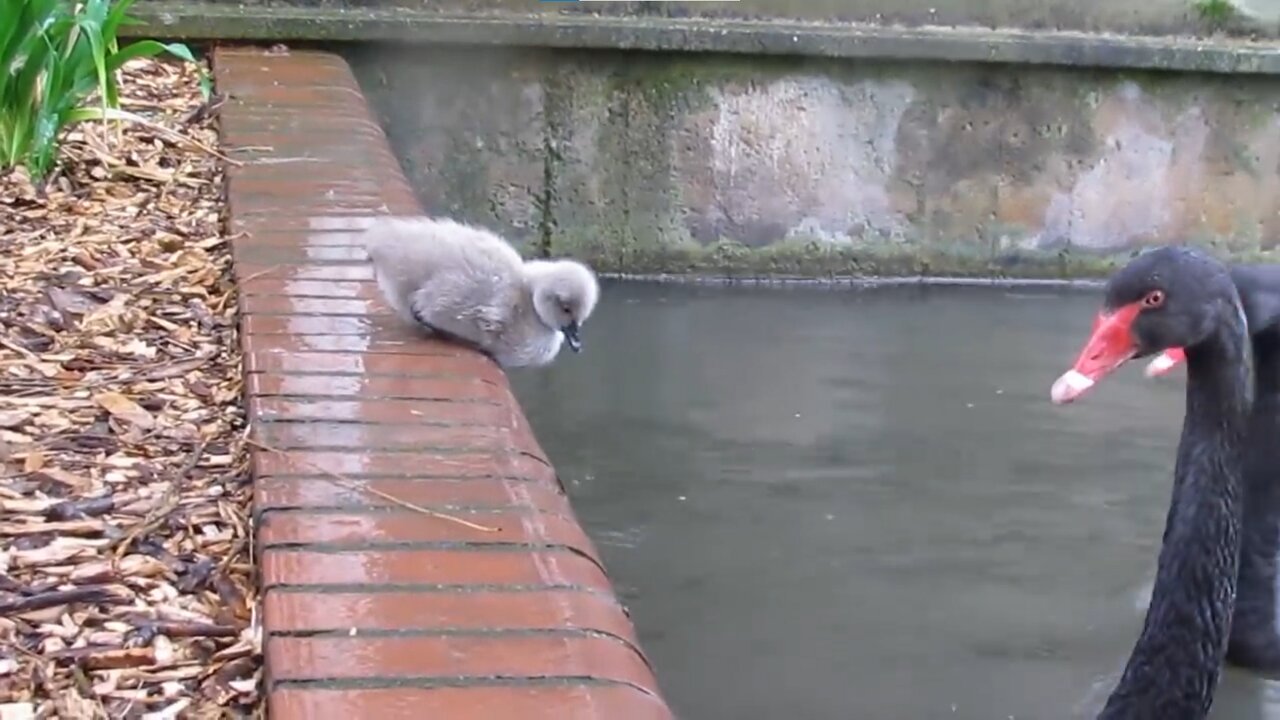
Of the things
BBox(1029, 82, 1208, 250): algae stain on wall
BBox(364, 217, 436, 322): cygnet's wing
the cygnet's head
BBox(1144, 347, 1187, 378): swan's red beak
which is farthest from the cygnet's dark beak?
BBox(1029, 82, 1208, 250): algae stain on wall

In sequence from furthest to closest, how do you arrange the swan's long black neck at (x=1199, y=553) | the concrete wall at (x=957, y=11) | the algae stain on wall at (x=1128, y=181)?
the algae stain on wall at (x=1128, y=181), the concrete wall at (x=957, y=11), the swan's long black neck at (x=1199, y=553)

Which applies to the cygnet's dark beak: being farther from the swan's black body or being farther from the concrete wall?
the concrete wall

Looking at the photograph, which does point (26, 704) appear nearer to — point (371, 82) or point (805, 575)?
point (805, 575)

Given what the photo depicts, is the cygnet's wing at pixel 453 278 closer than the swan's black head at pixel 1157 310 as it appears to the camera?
No

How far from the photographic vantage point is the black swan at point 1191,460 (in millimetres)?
2773

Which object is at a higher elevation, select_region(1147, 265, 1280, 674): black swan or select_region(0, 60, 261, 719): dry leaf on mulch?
select_region(0, 60, 261, 719): dry leaf on mulch

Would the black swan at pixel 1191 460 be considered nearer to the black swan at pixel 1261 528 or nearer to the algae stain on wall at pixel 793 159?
the black swan at pixel 1261 528

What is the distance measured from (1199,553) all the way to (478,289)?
1312 millimetres

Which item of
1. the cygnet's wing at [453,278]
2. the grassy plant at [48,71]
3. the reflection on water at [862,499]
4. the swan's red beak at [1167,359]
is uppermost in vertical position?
the grassy plant at [48,71]

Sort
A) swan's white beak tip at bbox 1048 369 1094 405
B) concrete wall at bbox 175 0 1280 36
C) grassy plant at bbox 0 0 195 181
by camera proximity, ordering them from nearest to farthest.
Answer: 1. swan's white beak tip at bbox 1048 369 1094 405
2. grassy plant at bbox 0 0 195 181
3. concrete wall at bbox 175 0 1280 36

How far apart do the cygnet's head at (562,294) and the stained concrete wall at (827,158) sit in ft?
9.02

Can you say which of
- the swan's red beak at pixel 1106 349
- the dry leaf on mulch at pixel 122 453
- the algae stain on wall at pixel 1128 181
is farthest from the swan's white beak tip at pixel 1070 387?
the algae stain on wall at pixel 1128 181

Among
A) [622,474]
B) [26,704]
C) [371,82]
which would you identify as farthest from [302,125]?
[26,704]

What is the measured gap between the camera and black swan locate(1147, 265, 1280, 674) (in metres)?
3.45
